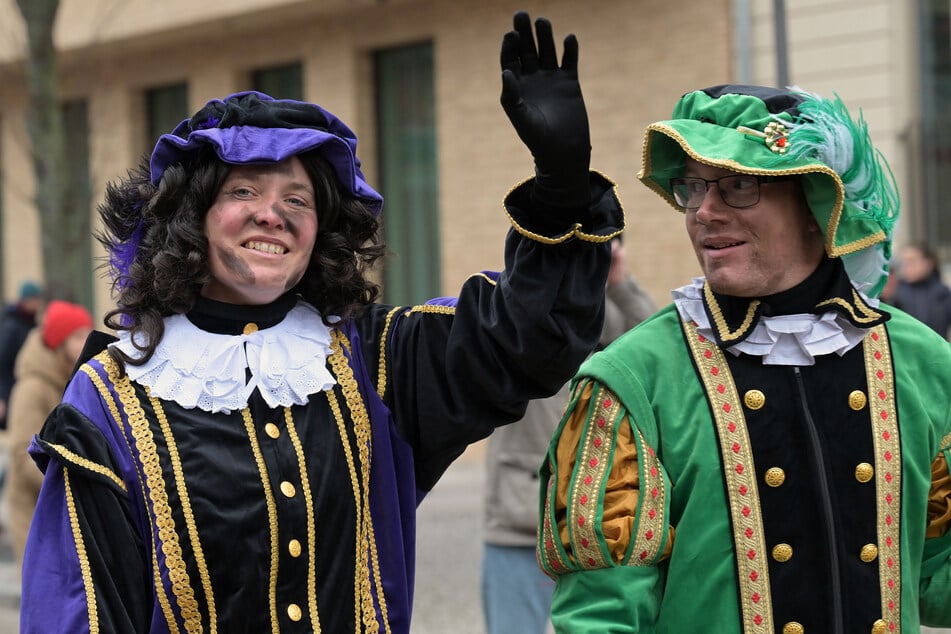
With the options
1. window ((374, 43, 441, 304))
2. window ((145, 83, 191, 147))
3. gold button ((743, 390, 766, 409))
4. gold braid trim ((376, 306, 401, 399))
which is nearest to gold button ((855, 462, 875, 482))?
gold button ((743, 390, 766, 409))

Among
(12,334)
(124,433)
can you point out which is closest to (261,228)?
(124,433)

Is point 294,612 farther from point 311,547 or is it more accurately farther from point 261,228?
point 261,228

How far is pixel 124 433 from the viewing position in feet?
7.50

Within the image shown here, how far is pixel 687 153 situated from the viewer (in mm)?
2475

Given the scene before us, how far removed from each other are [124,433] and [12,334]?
23.0ft

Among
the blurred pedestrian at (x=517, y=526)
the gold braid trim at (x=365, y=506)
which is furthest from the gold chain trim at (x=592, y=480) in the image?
the blurred pedestrian at (x=517, y=526)

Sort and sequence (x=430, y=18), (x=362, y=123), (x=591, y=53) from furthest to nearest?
(x=362, y=123), (x=430, y=18), (x=591, y=53)

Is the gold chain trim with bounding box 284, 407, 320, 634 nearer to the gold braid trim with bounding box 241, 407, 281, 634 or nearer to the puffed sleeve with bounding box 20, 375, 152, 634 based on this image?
the gold braid trim with bounding box 241, 407, 281, 634

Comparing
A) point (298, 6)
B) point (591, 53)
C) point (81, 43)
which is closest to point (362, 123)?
point (298, 6)

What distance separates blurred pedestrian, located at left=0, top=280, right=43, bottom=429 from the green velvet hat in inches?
265

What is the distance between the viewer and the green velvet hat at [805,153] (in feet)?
7.92

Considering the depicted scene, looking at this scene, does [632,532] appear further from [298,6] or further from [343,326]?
[298,6]

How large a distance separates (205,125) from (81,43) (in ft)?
39.2

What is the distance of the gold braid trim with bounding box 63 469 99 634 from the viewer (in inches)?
84.3
